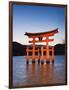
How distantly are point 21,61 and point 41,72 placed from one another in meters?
0.22

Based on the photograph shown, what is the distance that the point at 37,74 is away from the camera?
204cm

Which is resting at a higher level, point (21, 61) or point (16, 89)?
point (21, 61)

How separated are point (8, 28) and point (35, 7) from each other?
0.32 metres

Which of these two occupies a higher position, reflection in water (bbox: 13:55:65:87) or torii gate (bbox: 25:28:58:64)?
torii gate (bbox: 25:28:58:64)

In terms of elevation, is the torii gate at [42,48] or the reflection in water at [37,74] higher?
the torii gate at [42,48]

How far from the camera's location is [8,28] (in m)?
1.97

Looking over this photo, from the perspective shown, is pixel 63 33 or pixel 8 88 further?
pixel 63 33

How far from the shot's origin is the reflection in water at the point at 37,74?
1.98m

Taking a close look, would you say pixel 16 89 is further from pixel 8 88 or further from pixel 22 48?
pixel 22 48

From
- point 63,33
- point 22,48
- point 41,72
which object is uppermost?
point 63,33

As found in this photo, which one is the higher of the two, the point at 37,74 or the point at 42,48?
the point at 42,48

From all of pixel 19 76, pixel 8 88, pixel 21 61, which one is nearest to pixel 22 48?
pixel 21 61

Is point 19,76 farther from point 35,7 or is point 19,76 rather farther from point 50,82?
point 35,7

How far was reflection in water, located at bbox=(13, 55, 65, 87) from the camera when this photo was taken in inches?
78.0
